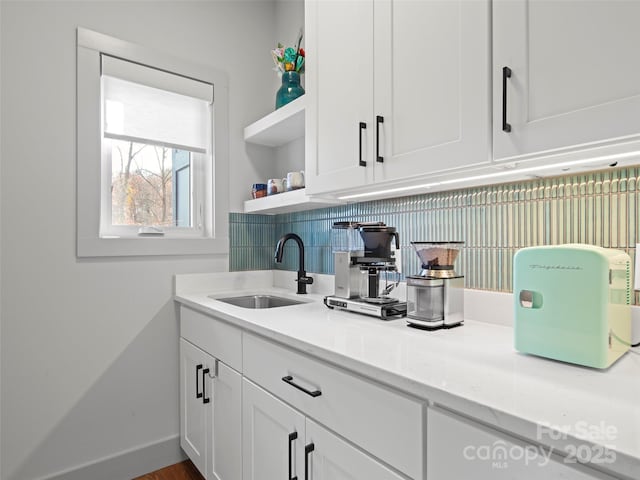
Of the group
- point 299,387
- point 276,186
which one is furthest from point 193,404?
point 276,186

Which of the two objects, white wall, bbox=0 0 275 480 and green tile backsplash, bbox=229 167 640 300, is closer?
green tile backsplash, bbox=229 167 640 300

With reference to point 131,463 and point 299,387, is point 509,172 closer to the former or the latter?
point 299,387

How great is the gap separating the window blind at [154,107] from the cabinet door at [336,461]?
173 centimetres

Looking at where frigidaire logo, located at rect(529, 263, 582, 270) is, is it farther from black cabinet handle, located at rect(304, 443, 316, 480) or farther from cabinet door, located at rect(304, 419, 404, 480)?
black cabinet handle, located at rect(304, 443, 316, 480)

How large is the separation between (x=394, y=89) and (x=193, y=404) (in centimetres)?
173

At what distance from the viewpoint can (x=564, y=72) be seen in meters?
0.86

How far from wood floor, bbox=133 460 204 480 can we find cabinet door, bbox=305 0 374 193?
1582 mm

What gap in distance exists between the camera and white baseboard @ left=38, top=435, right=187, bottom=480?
185 cm

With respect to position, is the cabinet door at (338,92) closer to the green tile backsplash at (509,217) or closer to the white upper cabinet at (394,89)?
the white upper cabinet at (394,89)

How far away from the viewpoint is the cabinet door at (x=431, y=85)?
1.02 meters

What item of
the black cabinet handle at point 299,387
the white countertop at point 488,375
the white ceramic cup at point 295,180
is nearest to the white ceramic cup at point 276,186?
the white ceramic cup at point 295,180

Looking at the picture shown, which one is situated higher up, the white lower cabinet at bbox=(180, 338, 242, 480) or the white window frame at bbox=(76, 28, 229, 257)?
the white window frame at bbox=(76, 28, 229, 257)

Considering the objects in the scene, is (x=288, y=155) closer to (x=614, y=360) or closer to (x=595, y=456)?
(x=614, y=360)

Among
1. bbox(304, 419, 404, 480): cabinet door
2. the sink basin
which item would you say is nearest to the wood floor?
the sink basin
